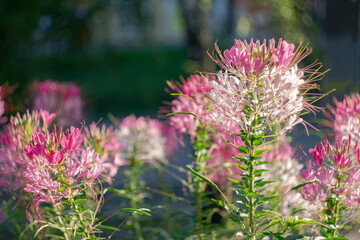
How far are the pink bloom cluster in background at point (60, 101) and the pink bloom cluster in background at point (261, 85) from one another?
1289 mm

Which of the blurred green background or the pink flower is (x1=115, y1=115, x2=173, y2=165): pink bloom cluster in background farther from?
the blurred green background

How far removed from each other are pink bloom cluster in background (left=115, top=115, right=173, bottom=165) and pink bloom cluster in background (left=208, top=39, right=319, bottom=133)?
0.99 meters

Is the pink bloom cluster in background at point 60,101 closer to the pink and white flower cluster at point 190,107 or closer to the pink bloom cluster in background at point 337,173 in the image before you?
the pink and white flower cluster at point 190,107

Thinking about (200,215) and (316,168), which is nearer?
(316,168)

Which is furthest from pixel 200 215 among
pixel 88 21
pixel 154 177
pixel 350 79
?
pixel 88 21

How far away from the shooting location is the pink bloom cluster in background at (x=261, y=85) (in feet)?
3.45

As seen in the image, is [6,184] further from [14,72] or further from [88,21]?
[88,21]

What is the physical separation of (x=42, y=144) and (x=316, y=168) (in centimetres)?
75

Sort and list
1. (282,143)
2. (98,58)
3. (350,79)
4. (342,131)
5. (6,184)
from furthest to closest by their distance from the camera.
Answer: (98,58) → (350,79) → (282,143) → (6,184) → (342,131)

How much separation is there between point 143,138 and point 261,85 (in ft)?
3.62

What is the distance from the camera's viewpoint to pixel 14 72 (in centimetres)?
474

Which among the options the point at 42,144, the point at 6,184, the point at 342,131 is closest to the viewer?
the point at 42,144

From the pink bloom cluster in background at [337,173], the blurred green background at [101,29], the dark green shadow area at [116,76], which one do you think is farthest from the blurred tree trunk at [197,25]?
the pink bloom cluster in background at [337,173]

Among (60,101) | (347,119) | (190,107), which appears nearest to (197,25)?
(60,101)
